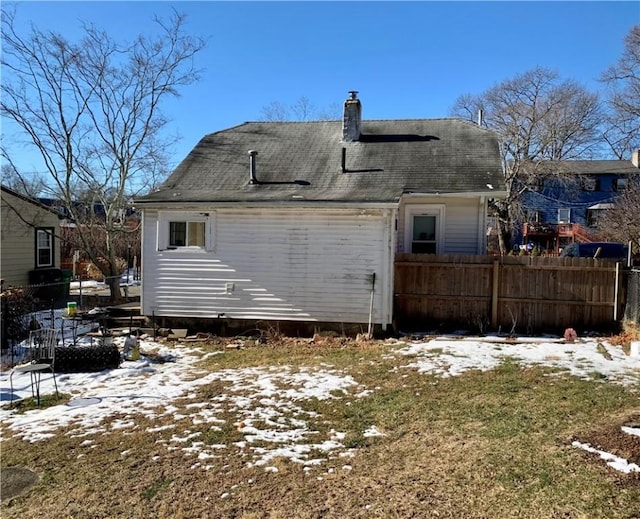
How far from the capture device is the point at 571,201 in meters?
34.8

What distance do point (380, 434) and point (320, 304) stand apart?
557cm

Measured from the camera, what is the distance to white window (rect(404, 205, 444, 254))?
1185 centimetres

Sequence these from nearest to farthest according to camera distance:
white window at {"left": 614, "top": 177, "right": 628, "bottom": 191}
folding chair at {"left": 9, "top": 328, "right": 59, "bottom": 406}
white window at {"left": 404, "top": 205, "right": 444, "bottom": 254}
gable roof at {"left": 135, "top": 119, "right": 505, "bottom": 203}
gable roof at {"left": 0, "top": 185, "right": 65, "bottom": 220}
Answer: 1. folding chair at {"left": 9, "top": 328, "right": 59, "bottom": 406}
2. gable roof at {"left": 135, "top": 119, "right": 505, "bottom": 203}
3. white window at {"left": 404, "top": 205, "right": 444, "bottom": 254}
4. gable roof at {"left": 0, "top": 185, "right": 65, "bottom": 220}
5. white window at {"left": 614, "top": 177, "right": 628, "bottom": 191}

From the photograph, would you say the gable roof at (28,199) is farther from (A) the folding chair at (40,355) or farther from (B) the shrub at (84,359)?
(B) the shrub at (84,359)

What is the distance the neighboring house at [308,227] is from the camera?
10.3m

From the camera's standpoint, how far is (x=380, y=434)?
507 cm

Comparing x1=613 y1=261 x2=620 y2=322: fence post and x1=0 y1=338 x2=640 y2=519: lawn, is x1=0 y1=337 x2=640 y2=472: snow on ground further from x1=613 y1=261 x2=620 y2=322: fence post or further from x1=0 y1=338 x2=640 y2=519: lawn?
x1=613 y1=261 x2=620 y2=322: fence post

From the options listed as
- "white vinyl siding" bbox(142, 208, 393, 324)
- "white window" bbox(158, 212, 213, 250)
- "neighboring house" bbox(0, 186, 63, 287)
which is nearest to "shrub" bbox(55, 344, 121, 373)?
"white vinyl siding" bbox(142, 208, 393, 324)

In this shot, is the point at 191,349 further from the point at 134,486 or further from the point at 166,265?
the point at 134,486

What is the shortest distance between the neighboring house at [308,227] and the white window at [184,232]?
0.08 feet

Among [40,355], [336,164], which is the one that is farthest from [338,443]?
[336,164]

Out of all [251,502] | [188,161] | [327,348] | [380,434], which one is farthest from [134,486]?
[188,161]

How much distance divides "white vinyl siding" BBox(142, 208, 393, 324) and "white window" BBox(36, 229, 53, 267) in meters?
9.32

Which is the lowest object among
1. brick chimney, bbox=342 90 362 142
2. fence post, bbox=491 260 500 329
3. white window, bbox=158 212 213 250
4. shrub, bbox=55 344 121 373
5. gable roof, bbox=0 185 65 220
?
shrub, bbox=55 344 121 373
